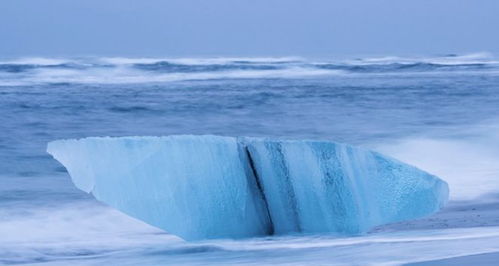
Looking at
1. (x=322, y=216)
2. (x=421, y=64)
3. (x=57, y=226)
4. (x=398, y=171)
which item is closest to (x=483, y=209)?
(x=398, y=171)

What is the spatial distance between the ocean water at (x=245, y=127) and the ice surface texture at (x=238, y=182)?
5.3 inches

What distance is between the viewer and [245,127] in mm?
10375

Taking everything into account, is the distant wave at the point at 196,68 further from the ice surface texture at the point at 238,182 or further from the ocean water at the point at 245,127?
the ice surface texture at the point at 238,182

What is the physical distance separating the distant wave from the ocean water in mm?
57

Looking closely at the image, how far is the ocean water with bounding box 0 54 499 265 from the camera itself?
3.98 m

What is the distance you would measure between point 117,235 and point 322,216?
4.04 feet

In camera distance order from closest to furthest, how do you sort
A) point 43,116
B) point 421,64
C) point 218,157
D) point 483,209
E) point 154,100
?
→ point 218,157, point 483,209, point 43,116, point 154,100, point 421,64

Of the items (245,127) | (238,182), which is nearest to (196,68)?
(245,127)

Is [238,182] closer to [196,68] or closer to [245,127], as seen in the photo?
[245,127]

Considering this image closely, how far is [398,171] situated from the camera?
438 centimetres

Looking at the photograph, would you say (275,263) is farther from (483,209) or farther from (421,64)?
(421,64)

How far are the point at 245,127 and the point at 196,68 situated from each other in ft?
34.4

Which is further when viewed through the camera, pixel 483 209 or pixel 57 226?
pixel 483 209

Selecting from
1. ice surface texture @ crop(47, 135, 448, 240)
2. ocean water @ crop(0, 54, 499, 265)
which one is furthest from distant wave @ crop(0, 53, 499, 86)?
ice surface texture @ crop(47, 135, 448, 240)
